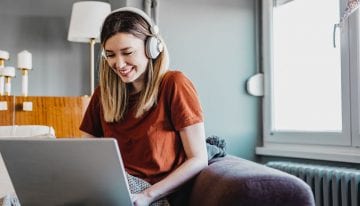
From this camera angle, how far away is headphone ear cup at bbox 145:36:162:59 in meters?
1.31

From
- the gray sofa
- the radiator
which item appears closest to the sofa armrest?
the gray sofa

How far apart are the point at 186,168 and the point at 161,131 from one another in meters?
0.15

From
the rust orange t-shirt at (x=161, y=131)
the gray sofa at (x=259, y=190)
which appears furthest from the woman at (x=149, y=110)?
the gray sofa at (x=259, y=190)

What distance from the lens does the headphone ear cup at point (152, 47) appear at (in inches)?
51.4

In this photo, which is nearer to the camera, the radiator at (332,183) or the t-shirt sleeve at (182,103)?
the t-shirt sleeve at (182,103)

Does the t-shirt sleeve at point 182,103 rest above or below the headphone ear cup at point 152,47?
below

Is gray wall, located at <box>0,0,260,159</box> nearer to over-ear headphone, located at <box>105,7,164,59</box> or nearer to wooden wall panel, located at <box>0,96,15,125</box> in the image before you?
wooden wall panel, located at <box>0,96,15,125</box>

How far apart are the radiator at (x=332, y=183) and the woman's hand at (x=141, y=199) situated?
0.96 meters

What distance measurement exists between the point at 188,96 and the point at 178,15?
1279 millimetres

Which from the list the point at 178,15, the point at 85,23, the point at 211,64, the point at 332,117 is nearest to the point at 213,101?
the point at 211,64

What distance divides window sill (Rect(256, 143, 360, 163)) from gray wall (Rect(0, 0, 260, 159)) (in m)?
0.16

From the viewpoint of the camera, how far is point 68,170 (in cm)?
93

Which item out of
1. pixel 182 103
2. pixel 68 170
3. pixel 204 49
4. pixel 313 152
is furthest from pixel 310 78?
pixel 68 170

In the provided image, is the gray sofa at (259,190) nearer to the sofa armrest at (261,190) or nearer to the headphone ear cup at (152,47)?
the sofa armrest at (261,190)
